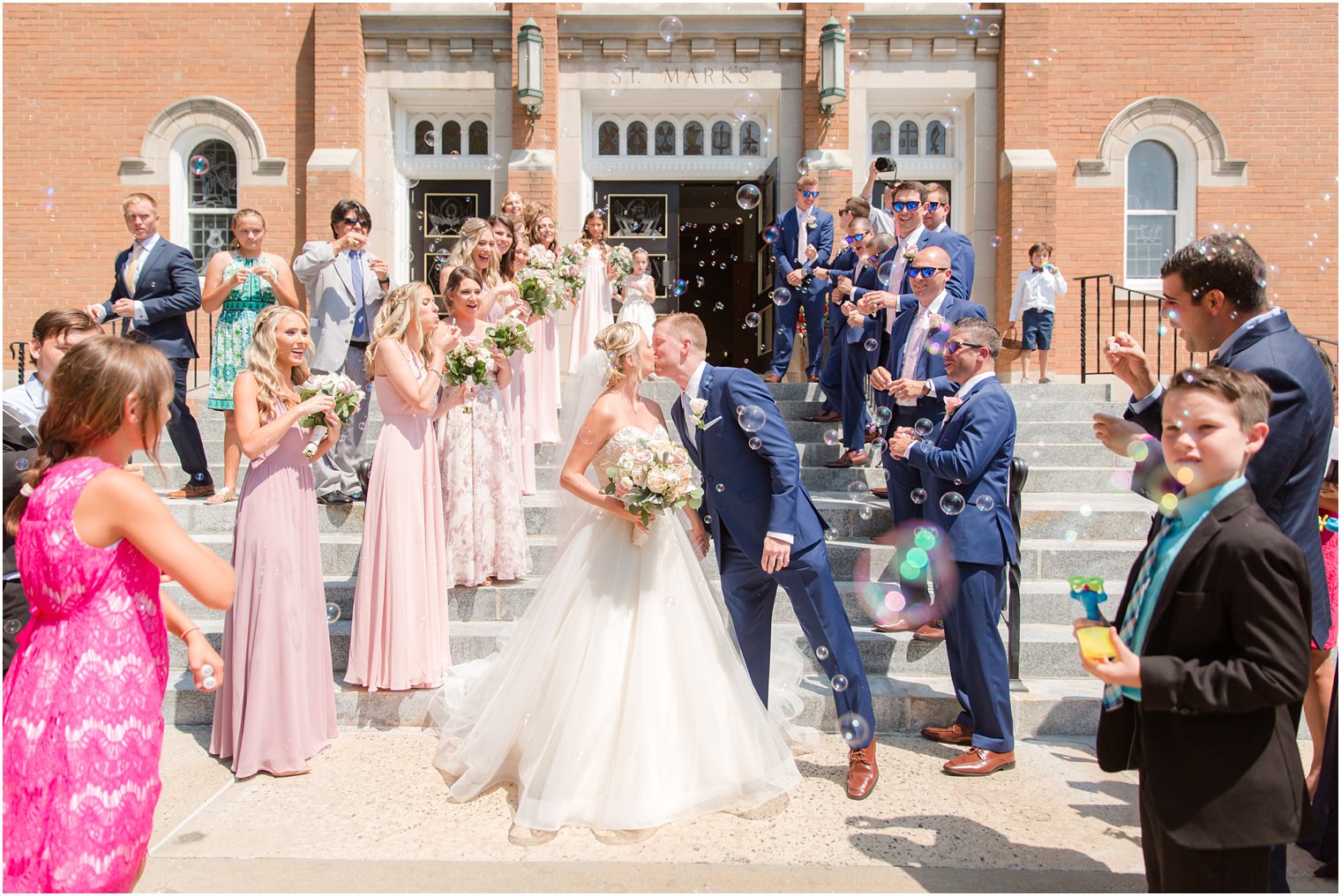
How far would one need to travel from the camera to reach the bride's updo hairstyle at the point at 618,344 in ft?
13.8

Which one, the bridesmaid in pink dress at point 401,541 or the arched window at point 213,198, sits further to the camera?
the arched window at point 213,198

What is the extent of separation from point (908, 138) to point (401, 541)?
36.9ft

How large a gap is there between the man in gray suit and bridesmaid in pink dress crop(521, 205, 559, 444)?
1464mm

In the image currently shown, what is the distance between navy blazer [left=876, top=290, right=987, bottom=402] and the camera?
5555mm

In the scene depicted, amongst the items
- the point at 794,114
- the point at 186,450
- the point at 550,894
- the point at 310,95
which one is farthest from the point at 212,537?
the point at 794,114

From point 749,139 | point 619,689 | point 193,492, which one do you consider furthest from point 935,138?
point 619,689

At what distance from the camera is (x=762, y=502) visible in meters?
4.30

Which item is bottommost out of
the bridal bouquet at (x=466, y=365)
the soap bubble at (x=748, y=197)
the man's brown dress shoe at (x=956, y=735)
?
the man's brown dress shoe at (x=956, y=735)

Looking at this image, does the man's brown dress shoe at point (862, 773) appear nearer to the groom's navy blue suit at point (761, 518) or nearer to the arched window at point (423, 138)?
the groom's navy blue suit at point (761, 518)

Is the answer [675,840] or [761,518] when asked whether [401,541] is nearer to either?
[761,518]

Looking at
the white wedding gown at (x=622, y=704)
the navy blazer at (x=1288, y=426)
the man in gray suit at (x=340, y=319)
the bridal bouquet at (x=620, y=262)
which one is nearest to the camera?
the navy blazer at (x=1288, y=426)

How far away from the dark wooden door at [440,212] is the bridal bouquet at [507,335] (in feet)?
27.3

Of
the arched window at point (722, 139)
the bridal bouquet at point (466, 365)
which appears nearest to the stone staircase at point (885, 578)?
the bridal bouquet at point (466, 365)

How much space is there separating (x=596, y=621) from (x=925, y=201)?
416cm
